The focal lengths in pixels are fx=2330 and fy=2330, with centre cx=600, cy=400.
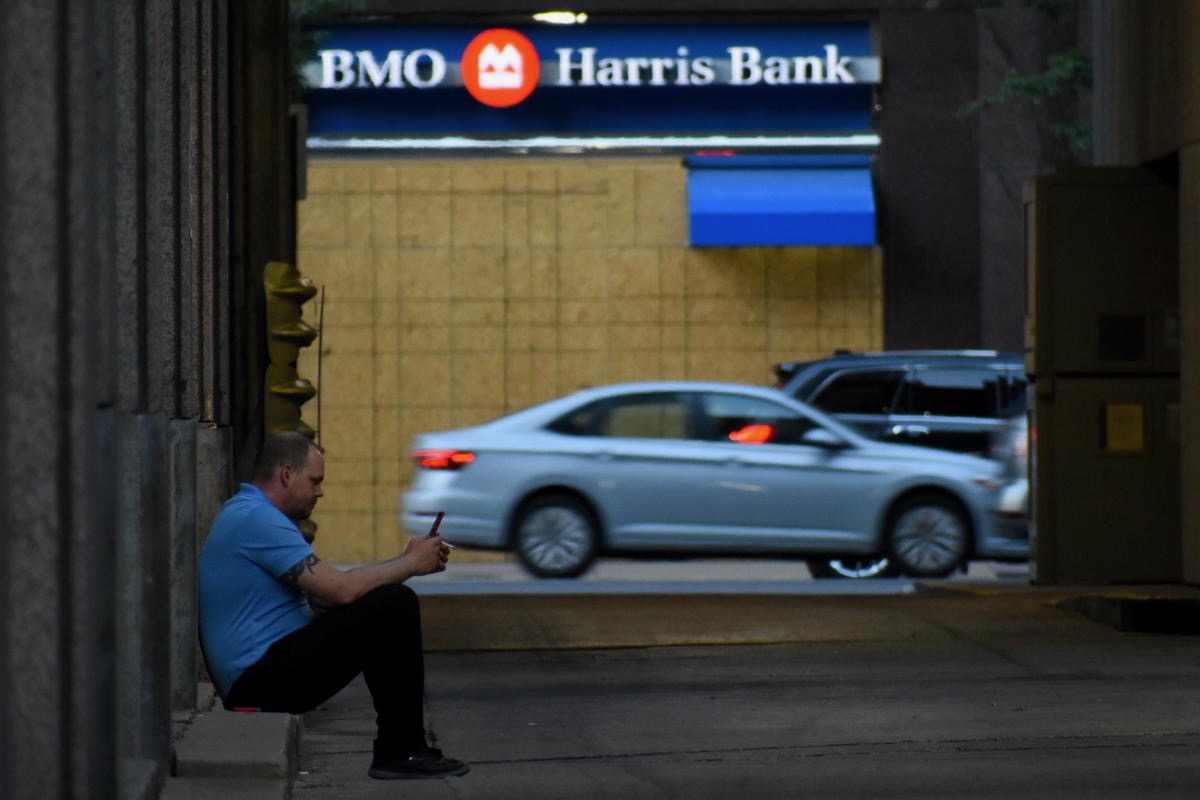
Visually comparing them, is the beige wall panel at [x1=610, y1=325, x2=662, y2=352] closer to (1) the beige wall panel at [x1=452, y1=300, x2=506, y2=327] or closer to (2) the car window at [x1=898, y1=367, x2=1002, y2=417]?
(1) the beige wall panel at [x1=452, y1=300, x2=506, y2=327]

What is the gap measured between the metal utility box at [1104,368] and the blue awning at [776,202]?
28.6ft

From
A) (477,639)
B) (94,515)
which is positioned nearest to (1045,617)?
(477,639)

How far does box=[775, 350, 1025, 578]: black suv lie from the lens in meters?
18.2

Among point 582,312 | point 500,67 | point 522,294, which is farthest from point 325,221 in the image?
point 582,312

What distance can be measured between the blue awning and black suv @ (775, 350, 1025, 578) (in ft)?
14.2

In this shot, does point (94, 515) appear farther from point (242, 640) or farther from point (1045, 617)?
point (1045, 617)

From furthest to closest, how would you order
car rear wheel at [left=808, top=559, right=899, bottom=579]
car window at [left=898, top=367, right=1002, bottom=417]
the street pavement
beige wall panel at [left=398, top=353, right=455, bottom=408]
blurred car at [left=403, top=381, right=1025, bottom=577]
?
beige wall panel at [left=398, top=353, right=455, bottom=408] < car window at [left=898, top=367, right=1002, bottom=417] < car rear wheel at [left=808, top=559, right=899, bottom=579] < blurred car at [left=403, top=381, right=1025, bottom=577] < the street pavement

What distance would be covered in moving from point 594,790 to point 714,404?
35.1ft

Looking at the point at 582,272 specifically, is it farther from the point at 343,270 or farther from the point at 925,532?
the point at 925,532

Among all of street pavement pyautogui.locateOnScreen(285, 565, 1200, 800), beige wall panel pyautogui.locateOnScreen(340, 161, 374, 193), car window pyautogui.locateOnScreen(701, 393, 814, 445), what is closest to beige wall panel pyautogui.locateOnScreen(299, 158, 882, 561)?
beige wall panel pyautogui.locateOnScreen(340, 161, 374, 193)

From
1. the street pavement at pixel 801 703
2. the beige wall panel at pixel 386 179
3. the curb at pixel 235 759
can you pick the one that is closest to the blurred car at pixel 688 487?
the street pavement at pixel 801 703

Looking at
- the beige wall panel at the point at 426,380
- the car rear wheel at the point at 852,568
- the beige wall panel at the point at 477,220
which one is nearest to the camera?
the car rear wheel at the point at 852,568

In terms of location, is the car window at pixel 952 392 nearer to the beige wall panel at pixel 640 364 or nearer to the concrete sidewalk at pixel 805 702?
the concrete sidewalk at pixel 805 702

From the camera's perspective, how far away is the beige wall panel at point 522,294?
23.2 metres
